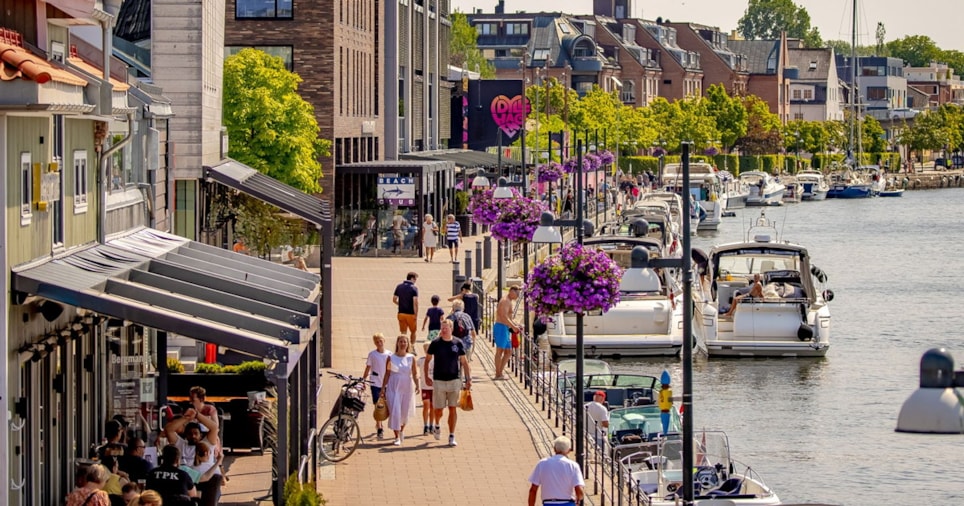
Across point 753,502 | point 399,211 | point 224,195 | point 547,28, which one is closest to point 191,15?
point 224,195

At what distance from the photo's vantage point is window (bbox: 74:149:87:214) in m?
18.8

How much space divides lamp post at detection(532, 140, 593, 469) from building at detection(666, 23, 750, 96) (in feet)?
495

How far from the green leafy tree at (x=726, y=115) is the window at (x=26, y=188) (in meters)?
142

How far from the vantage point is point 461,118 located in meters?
93.3

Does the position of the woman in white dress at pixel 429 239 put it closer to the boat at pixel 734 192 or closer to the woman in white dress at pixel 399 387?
the woman in white dress at pixel 399 387

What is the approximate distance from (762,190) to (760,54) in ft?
205

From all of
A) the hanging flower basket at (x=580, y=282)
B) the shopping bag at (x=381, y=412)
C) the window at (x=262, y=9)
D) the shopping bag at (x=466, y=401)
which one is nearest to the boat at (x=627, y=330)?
the hanging flower basket at (x=580, y=282)

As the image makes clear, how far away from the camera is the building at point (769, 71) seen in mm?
189125

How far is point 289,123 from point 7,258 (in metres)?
36.6

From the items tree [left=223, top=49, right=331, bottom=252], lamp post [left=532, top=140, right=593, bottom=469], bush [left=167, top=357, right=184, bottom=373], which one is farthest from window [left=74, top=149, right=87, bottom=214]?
tree [left=223, top=49, right=331, bottom=252]

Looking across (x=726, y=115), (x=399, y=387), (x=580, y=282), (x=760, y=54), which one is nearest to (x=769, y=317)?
(x=580, y=282)

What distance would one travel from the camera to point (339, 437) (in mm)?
22625

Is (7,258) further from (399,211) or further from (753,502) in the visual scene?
(399,211)

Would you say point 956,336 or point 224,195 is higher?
point 224,195
